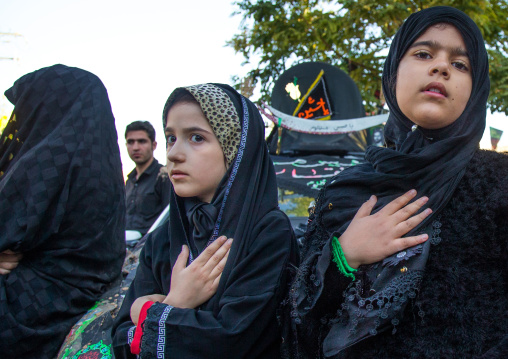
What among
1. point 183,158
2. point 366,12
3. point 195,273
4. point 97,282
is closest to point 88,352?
point 97,282

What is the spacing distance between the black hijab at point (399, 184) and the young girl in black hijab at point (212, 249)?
17 cm

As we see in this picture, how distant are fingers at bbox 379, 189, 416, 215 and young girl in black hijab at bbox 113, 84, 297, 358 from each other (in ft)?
1.25

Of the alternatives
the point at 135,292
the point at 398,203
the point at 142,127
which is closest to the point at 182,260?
the point at 135,292

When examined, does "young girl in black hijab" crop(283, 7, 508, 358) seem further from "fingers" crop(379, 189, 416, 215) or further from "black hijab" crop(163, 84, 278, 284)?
"black hijab" crop(163, 84, 278, 284)

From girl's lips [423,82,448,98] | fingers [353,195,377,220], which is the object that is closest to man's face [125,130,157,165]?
fingers [353,195,377,220]

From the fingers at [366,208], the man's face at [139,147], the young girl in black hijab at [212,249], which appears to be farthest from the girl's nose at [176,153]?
the man's face at [139,147]

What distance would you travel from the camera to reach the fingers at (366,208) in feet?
4.51

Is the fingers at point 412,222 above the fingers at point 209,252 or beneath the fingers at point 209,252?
above

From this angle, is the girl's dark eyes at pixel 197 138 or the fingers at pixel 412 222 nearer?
the fingers at pixel 412 222

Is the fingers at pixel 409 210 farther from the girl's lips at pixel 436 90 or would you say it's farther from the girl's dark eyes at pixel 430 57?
the girl's dark eyes at pixel 430 57

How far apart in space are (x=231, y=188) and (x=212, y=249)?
0.24 m

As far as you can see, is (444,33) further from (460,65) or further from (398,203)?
(398,203)

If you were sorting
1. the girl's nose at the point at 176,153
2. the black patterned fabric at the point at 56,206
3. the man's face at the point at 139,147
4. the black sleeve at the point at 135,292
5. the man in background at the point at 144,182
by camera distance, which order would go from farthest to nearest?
the man's face at the point at 139,147, the man in background at the point at 144,182, the black patterned fabric at the point at 56,206, the girl's nose at the point at 176,153, the black sleeve at the point at 135,292

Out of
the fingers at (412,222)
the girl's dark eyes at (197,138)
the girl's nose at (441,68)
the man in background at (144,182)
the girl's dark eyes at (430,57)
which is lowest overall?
the man in background at (144,182)
